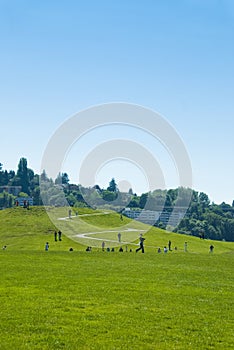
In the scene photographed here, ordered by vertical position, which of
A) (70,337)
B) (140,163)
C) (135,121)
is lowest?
(70,337)

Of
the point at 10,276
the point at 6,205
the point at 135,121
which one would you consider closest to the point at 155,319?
the point at 10,276

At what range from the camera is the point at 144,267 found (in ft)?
110

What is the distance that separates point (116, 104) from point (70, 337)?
41.9 m

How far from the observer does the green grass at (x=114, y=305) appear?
14.6 m

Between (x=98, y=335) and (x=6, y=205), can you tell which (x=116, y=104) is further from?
(x=6, y=205)

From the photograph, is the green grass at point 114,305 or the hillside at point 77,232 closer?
the green grass at point 114,305

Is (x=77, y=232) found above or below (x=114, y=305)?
above

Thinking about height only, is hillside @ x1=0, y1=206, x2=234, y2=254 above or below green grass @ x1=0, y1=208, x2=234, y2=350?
above

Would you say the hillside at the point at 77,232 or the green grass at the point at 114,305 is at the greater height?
the hillside at the point at 77,232

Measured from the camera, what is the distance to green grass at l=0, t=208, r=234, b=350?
577 inches

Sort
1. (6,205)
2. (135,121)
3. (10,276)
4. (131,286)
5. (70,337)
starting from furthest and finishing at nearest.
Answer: (6,205) → (135,121) → (10,276) → (131,286) → (70,337)

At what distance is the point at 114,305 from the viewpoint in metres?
19.4

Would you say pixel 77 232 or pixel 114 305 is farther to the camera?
pixel 77 232

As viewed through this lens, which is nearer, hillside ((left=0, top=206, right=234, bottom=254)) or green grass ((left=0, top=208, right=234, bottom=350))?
green grass ((left=0, top=208, right=234, bottom=350))
